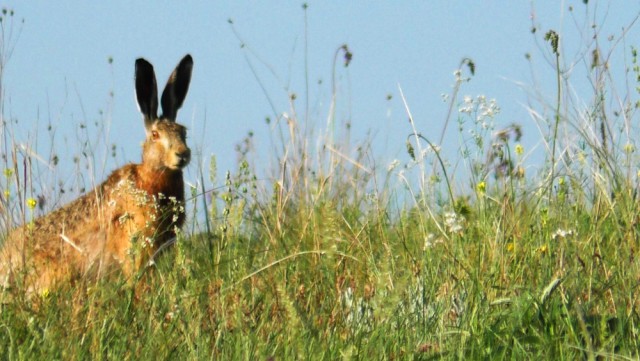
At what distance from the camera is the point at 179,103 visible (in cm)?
778

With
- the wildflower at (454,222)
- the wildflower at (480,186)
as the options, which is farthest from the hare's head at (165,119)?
the wildflower at (454,222)

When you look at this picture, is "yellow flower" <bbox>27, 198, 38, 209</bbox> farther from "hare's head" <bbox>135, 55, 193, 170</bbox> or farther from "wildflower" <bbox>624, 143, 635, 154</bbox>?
"wildflower" <bbox>624, 143, 635, 154</bbox>

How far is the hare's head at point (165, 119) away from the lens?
738 centimetres

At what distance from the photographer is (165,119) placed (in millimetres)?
7773

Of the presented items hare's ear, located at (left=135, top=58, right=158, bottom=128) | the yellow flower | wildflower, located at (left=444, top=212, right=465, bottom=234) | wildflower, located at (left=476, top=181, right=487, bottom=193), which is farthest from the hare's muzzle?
wildflower, located at (left=444, top=212, right=465, bottom=234)

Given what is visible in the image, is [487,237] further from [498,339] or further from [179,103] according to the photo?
[179,103]

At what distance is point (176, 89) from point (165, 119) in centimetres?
31

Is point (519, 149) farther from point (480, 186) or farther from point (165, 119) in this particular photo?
point (165, 119)

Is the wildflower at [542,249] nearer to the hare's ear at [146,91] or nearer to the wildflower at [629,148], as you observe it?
the wildflower at [629,148]

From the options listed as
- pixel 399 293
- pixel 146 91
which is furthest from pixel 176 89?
pixel 399 293

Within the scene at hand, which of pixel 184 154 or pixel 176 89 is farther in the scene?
pixel 176 89

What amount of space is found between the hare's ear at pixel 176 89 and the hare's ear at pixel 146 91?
99 mm

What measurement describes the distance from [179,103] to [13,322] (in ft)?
14.6

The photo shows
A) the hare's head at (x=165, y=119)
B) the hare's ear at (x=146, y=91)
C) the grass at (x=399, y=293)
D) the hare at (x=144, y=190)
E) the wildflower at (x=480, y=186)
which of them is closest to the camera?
the grass at (x=399, y=293)
